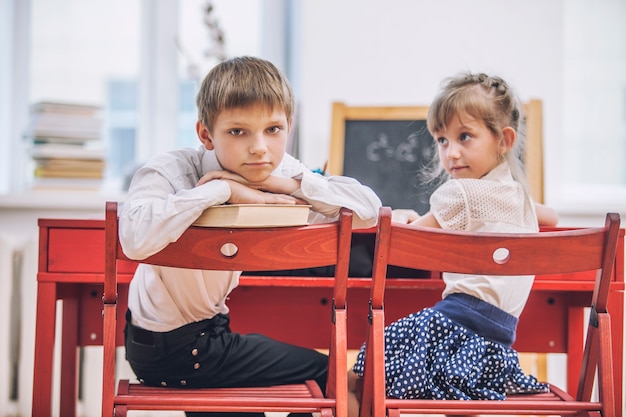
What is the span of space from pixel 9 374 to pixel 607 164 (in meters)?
2.39

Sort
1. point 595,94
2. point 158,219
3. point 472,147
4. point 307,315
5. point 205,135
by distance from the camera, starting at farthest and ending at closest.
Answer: point 595,94 < point 307,315 < point 472,147 < point 205,135 < point 158,219

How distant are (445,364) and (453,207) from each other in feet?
1.07

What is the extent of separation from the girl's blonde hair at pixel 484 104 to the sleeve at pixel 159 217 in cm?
64

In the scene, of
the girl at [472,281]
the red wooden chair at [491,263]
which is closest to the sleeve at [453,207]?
the girl at [472,281]

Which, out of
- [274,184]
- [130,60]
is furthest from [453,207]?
[130,60]

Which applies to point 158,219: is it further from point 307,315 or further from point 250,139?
point 307,315

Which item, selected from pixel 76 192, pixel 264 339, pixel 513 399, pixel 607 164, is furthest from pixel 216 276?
pixel 607 164

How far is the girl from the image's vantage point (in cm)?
141

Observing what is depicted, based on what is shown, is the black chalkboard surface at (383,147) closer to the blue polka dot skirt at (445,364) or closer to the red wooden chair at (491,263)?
the blue polka dot skirt at (445,364)

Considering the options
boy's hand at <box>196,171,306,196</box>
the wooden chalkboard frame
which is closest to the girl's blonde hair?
boy's hand at <box>196,171,306,196</box>

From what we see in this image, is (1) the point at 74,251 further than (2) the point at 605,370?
Yes

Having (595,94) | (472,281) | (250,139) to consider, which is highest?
(595,94)

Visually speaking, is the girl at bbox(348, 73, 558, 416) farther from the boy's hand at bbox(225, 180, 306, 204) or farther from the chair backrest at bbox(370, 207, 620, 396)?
the boy's hand at bbox(225, 180, 306, 204)

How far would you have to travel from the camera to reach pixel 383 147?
2547 mm
